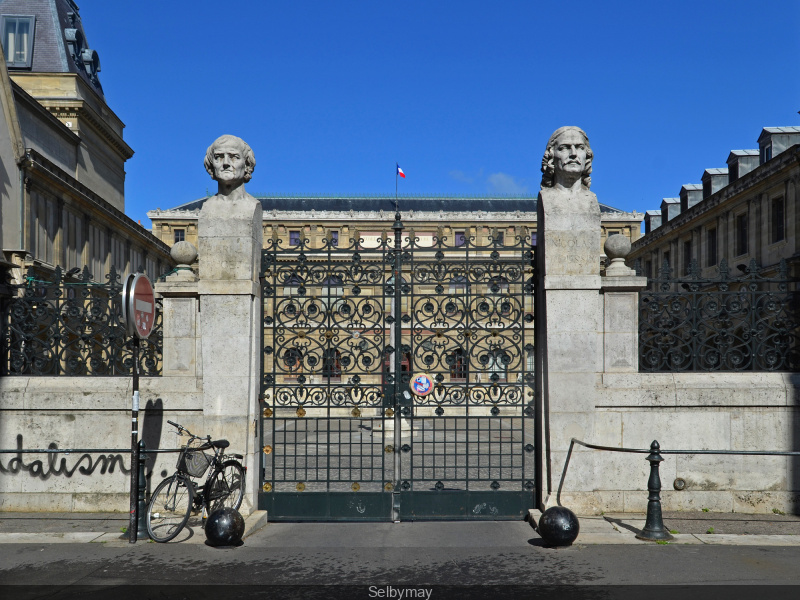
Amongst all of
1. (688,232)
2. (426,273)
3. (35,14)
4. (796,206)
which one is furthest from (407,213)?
(426,273)

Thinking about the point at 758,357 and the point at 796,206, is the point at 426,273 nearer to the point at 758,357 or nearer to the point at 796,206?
the point at 758,357

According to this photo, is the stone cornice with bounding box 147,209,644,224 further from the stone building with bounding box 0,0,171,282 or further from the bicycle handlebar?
the bicycle handlebar

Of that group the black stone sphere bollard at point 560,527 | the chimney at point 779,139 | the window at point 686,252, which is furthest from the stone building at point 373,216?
the black stone sphere bollard at point 560,527

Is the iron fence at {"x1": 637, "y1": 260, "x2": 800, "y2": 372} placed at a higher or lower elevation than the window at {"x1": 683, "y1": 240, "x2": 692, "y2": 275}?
lower

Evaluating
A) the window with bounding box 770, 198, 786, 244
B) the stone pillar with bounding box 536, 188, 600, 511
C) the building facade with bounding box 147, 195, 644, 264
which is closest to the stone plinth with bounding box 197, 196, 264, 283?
the stone pillar with bounding box 536, 188, 600, 511

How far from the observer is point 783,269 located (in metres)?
9.97

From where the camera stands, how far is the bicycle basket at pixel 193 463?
29.3 ft

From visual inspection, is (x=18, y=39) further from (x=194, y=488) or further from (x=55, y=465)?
(x=194, y=488)

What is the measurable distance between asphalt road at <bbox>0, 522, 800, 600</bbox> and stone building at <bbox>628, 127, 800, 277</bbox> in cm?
2430

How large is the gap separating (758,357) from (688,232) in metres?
42.9

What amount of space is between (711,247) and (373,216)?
106 feet

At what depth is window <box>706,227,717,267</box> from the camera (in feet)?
154

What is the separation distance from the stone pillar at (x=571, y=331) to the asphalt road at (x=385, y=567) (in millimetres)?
1182

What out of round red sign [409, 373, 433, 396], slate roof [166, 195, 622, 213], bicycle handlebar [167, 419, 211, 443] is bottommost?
bicycle handlebar [167, 419, 211, 443]
